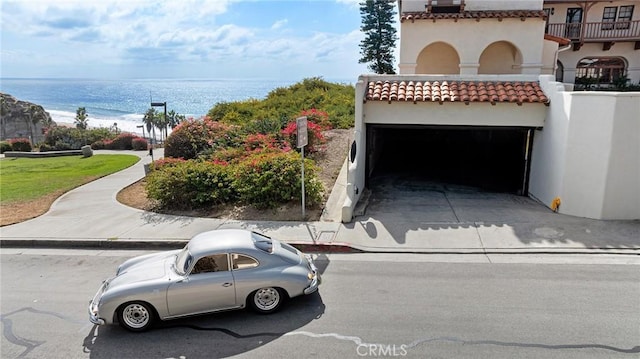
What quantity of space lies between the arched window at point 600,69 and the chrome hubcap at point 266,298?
2534 cm

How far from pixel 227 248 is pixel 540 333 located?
4884 millimetres

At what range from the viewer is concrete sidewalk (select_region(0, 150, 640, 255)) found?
9836 millimetres

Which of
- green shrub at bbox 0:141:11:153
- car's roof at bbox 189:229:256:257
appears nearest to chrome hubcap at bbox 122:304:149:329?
car's roof at bbox 189:229:256:257

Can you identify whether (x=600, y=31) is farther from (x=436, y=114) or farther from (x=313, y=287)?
(x=313, y=287)

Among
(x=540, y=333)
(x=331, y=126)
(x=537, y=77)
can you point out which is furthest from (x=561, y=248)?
(x=331, y=126)

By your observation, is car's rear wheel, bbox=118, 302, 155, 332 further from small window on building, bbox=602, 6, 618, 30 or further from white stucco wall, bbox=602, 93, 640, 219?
small window on building, bbox=602, 6, 618, 30

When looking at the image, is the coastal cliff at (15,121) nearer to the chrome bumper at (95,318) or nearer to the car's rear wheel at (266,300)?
the chrome bumper at (95,318)

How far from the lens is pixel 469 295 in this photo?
24.4 ft

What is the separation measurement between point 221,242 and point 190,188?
6690mm

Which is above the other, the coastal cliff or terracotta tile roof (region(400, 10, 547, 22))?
terracotta tile roof (region(400, 10, 547, 22))

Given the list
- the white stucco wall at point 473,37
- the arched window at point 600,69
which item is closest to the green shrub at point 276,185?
the white stucco wall at point 473,37

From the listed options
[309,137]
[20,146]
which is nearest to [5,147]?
[20,146]

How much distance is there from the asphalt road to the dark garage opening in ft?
22.2

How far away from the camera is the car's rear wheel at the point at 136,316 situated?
6539 mm
